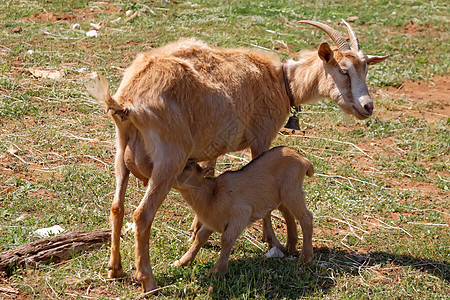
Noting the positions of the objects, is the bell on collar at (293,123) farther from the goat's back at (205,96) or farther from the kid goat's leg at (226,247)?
the kid goat's leg at (226,247)

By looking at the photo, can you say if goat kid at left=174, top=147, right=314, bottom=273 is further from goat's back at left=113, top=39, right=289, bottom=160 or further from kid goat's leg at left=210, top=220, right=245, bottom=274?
goat's back at left=113, top=39, right=289, bottom=160

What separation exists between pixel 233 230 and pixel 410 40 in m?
9.32

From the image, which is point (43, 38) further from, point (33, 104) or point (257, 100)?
point (257, 100)

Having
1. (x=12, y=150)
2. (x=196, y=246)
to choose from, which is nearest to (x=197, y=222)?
(x=196, y=246)

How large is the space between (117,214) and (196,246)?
805mm

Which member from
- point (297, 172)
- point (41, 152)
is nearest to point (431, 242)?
point (297, 172)

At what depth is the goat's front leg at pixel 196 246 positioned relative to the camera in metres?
5.24

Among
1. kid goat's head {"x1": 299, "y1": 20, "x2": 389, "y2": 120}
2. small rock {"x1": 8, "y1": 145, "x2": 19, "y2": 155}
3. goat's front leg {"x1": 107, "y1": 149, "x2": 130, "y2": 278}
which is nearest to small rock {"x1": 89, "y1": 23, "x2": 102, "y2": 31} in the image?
small rock {"x1": 8, "y1": 145, "x2": 19, "y2": 155}

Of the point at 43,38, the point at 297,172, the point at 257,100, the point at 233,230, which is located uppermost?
the point at 257,100

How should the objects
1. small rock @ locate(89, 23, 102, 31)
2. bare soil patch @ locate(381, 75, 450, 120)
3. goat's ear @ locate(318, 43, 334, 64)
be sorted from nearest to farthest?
goat's ear @ locate(318, 43, 334, 64) → bare soil patch @ locate(381, 75, 450, 120) → small rock @ locate(89, 23, 102, 31)

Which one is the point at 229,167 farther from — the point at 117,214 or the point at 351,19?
the point at 351,19

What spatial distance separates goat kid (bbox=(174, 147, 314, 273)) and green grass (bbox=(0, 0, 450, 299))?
289mm

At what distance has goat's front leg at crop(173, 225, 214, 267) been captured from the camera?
206 inches

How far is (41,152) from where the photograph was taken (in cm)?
724
